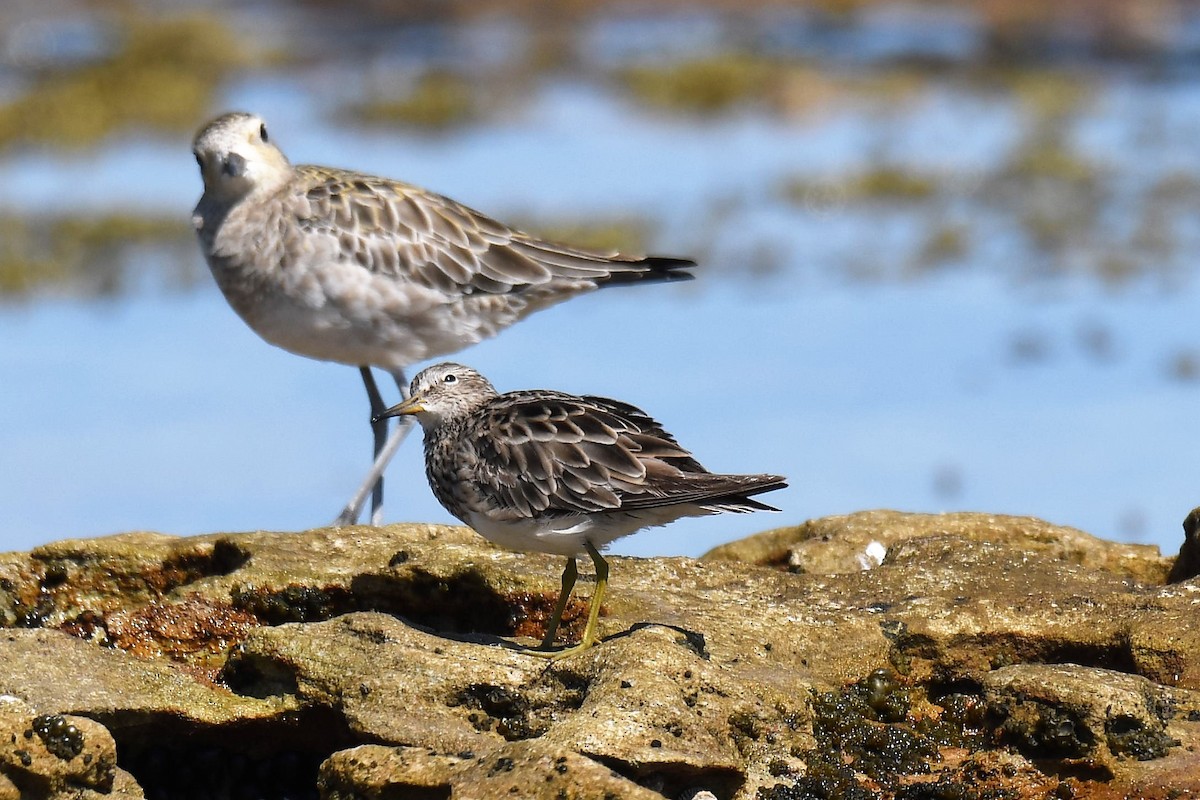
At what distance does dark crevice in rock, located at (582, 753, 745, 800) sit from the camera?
602 cm

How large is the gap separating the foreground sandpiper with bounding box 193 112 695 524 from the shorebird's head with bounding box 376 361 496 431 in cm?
237

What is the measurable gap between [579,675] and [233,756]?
1464mm

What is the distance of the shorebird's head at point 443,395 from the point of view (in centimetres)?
785

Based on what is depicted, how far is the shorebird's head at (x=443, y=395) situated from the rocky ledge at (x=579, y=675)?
0.56 m

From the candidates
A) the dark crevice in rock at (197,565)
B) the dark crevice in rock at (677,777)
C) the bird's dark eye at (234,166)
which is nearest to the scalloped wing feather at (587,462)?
the dark crevice in rock at (677,777)

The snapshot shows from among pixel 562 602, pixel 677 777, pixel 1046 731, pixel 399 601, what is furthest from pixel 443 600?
pixel 1046 731

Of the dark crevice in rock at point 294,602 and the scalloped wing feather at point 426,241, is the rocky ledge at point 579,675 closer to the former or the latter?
the dark crevice in rock at point 294,602

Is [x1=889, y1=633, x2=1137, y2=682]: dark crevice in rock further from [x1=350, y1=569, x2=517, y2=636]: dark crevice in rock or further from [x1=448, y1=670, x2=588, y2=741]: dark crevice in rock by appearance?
[x1=350, y1=569, x2=517, y2=636]: dark crevice in rock

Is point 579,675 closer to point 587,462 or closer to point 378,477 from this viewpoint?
point 587,462

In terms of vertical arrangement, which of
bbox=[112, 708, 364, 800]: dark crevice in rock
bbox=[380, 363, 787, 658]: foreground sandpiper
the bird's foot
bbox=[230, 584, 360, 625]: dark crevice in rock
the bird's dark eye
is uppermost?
the bird's dark eye

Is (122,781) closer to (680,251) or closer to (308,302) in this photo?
(308,302)

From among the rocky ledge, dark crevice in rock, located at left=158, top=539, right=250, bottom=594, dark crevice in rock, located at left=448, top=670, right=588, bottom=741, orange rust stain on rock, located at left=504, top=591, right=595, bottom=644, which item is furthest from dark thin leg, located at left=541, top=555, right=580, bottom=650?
dark crevice in rock, located at left=158, top=539, right=250, bottom=594

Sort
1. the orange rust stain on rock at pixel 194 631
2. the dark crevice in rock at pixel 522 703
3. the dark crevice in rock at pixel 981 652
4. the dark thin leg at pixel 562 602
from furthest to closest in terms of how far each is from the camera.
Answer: the orange rust stain on rock at pixel 194 631
the dark thin leg at pixel 562 602
the dark crevice in rock at pixel 981 652
the dark crevice in rock at pixel 522 703

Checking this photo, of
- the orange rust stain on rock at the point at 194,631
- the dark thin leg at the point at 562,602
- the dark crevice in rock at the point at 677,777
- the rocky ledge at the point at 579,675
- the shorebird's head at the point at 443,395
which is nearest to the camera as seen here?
the dark crevice in rock at the point at 677,777
